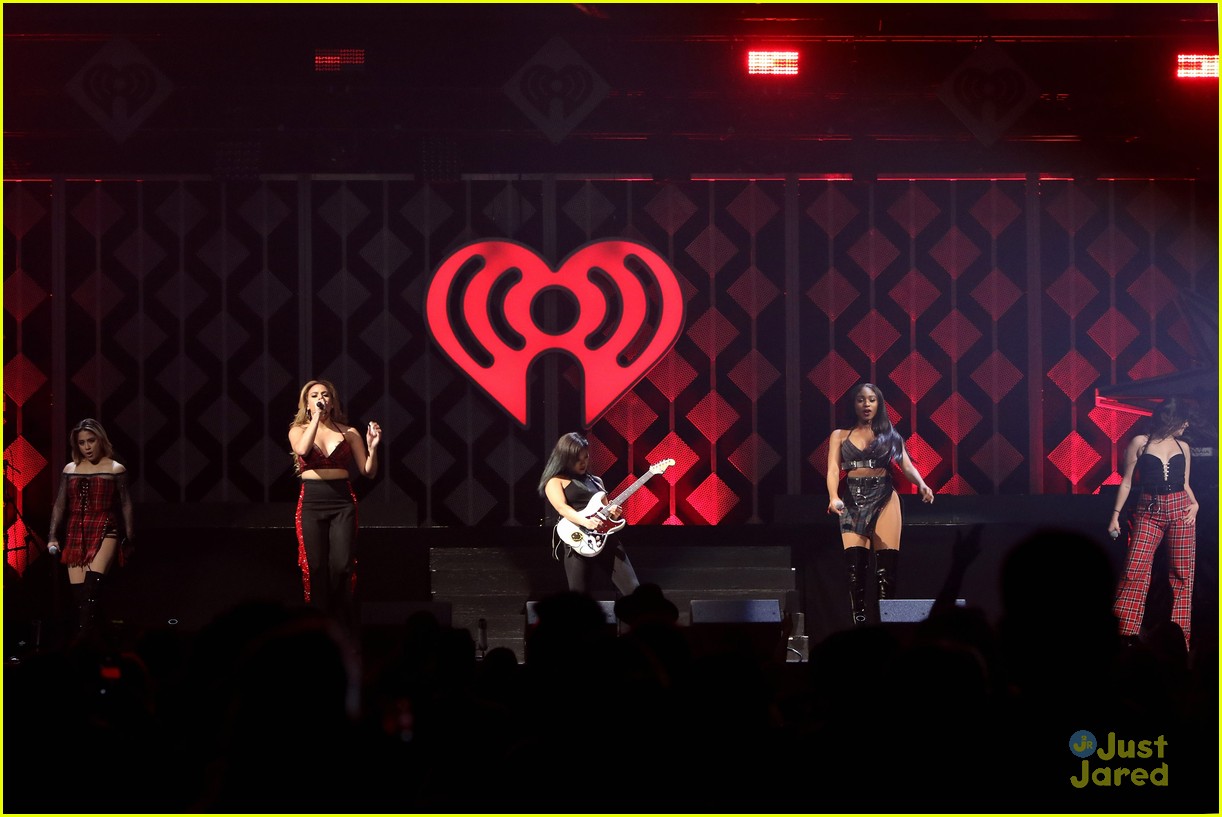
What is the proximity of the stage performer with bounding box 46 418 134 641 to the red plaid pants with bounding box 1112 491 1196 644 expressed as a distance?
695 centimetres

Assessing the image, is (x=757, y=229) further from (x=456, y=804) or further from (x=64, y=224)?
(x=456, y=804)

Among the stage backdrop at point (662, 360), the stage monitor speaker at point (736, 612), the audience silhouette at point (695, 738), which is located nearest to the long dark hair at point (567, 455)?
the stage monitor speaker at point (736, 612)

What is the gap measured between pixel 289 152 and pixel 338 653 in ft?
27.8

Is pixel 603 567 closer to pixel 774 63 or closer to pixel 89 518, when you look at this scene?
pixel 89 518

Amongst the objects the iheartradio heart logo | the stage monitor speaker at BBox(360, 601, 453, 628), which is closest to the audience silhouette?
the stage monitor speaker at BBox(360, 601, 453, 628)

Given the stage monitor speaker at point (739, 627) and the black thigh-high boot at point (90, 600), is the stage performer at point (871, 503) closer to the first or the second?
the stage monitor speaker at point (739, 627)

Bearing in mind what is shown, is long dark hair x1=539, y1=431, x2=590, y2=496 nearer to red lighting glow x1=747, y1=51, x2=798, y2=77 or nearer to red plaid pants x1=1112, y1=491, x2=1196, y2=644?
red lighting glow x1=747, y1=51, x2=798, y2=77

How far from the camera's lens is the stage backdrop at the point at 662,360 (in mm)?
9977

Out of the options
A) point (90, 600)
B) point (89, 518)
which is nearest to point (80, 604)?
point (90, 600)

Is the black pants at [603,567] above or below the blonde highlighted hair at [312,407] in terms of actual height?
below

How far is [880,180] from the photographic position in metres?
10.3

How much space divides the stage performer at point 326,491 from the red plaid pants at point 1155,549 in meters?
5.31

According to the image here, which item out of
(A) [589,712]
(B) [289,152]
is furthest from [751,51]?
(A) [589,712]

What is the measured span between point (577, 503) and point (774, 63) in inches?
140
